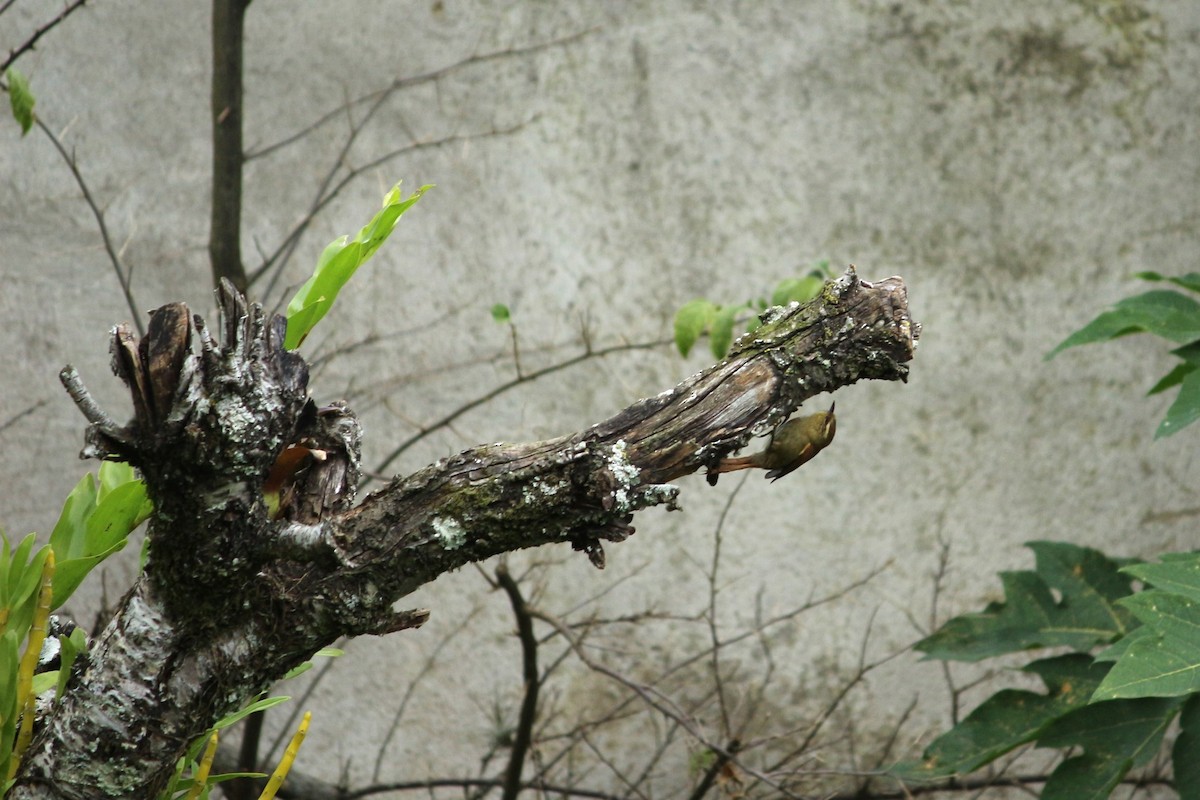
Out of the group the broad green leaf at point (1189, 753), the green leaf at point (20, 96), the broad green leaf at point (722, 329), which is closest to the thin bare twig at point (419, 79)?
Answer: the green leaf at point (20, 96)

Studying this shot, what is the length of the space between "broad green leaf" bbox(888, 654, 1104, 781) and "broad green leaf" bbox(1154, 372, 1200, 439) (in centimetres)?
32

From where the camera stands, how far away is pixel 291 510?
0.80 metres

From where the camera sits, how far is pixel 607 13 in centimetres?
219

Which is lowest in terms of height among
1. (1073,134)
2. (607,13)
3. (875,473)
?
(875,473)

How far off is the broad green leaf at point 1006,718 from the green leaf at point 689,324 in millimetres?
580

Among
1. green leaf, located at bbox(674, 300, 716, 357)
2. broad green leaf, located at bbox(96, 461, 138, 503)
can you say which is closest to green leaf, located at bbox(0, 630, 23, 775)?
broad green leaf, located at bbox(96, 461, 138, 503)

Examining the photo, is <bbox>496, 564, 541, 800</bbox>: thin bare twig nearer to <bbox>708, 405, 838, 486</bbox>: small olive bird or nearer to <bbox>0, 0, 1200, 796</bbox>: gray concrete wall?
<bbox>0, 0, 1200, 796</bbox>: gray concrete wall

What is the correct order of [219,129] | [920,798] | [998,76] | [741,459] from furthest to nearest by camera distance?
[998,76] → [920,798] → [219,129] → [741,459]

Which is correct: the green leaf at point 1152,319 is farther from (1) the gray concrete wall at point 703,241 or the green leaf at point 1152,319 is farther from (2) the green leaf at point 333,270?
(2) the green leaf at point 333,270

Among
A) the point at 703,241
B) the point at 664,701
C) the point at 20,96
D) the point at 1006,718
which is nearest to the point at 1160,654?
the point at 1006,718

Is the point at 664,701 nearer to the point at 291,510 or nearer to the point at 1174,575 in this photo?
the point at 1174,575

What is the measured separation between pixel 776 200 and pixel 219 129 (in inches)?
42.1

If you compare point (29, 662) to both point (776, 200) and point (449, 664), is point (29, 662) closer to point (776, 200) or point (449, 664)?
point (449, 664)

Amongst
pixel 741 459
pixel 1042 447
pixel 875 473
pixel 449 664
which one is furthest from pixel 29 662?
pixel 1042 447
